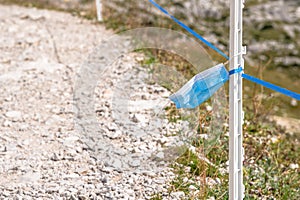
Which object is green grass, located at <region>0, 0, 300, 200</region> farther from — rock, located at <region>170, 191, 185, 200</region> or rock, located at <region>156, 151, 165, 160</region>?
rock, located at <region>156, 151, 165, 160</region>

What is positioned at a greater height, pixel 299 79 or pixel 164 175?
pixel 299 79

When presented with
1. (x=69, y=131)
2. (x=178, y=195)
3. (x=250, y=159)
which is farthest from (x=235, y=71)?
(x=69, y=131)

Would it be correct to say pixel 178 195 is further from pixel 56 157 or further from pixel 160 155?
pixel 56 157

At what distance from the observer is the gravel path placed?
3.78m

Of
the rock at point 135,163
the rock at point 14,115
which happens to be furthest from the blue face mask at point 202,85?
the rock at point 14,115

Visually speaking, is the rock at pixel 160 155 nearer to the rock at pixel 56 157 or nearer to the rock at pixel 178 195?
the rock at pixel 178 195

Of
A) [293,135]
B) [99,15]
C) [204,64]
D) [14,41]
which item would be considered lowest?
[293,135]

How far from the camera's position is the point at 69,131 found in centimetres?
466

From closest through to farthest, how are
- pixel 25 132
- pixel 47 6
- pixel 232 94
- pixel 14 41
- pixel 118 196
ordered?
pixel 232 94 → pixel 118 196 → pixel 25 132 → pixel 14 41 → pixel 47 6

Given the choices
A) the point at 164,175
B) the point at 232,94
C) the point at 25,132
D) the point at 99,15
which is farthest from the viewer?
the point at 99,15

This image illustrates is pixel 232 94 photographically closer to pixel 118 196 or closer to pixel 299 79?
pixel 118 196

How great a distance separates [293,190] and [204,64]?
118 cm

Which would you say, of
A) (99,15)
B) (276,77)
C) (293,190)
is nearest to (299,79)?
(276,77)

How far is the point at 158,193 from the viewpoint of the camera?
142 inches
